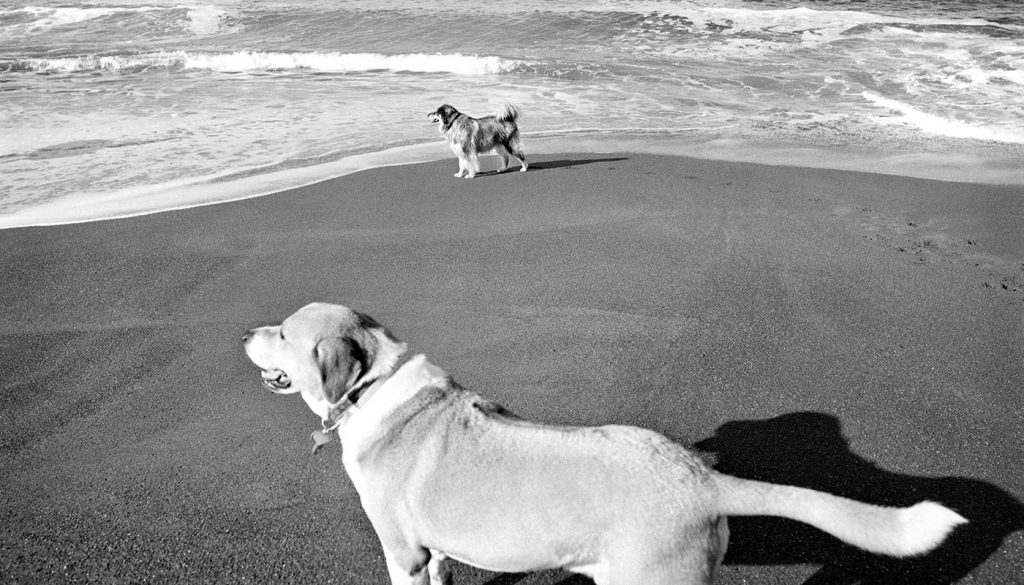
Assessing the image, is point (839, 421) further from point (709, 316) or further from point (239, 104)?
point (239, 104)

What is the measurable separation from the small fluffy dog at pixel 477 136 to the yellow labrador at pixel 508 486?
689 cm

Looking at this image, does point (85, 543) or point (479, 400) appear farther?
point (85, 543)

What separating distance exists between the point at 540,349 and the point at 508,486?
9.19ft

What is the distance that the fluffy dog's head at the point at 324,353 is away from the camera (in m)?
3.26

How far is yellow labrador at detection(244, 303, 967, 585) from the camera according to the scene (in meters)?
2.66

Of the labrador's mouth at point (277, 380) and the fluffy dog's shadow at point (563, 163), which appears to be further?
the fluffy dog's shadow at point (563, 163)

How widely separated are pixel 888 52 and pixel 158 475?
68.6ft

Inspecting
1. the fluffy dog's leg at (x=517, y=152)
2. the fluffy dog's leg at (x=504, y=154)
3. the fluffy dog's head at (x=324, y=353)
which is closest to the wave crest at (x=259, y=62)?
the fluffy dog's leg at (x=504, y=154)

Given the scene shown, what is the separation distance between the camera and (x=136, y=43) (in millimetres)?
24938

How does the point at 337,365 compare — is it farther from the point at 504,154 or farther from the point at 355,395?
the point at 504,154

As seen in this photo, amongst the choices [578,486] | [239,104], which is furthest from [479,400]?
[239,104]

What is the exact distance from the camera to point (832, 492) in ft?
13.6

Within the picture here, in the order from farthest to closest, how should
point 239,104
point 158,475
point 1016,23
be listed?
point 1016,23
point 239,104
point 158,475

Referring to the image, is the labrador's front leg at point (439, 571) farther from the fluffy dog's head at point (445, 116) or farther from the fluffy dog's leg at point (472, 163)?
the fluffy dog's head at point (445, 116)
